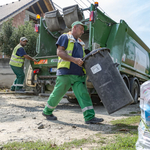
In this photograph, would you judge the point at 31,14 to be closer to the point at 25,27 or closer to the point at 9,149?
the point at 25,27

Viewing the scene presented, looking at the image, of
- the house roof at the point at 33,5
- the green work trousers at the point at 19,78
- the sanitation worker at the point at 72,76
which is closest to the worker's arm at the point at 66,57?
the sanitation worker at the point at 72,76

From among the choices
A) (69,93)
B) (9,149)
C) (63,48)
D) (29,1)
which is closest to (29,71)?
(69,93)

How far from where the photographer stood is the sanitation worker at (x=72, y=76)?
2.84 m

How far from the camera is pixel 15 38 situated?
11.3m

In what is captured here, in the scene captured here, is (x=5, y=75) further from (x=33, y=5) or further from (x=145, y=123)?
(x=33, y=5)

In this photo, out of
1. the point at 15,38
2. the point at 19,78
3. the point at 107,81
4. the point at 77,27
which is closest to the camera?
the point at 107,81

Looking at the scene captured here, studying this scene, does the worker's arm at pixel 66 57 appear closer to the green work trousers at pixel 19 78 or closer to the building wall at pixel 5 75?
the green work trousers at pixel 19 78

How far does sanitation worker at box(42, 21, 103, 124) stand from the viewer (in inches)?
112

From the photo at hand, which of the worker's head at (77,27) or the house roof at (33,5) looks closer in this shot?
the worker's head at (77,27)

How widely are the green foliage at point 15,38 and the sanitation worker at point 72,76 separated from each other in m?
8.33

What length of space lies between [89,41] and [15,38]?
795 cm

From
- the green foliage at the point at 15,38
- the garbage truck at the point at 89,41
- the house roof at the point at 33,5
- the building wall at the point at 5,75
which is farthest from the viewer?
the house roof at the point at 33,5

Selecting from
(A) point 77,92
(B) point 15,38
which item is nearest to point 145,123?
(A) point 77,92

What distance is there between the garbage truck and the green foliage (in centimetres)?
532
